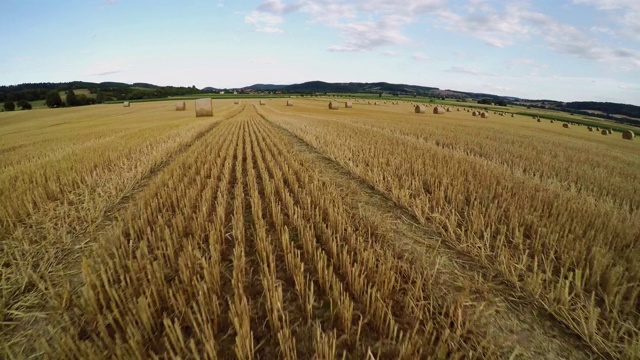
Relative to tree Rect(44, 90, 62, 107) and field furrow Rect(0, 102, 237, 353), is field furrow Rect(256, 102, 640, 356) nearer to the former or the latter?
field furrow Rect(0, 102, 237, 353)

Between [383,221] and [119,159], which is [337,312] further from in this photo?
[119,159]

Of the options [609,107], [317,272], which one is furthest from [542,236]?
[609,107]

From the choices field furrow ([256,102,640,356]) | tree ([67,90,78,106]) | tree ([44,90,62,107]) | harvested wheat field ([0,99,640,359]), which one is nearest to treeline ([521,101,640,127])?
field furrow ([256,102,640,356])

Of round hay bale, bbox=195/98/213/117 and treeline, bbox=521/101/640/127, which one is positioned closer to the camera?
round hay bale, bbox=195/98/213/117

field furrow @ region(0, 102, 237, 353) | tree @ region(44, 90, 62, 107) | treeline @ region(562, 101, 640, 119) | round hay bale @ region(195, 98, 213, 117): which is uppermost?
treeline @ region(562, 101, 640, 119)

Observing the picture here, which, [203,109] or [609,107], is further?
[609,107]

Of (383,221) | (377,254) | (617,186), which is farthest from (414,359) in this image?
(617,186)

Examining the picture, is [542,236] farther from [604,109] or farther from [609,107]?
[609,107]

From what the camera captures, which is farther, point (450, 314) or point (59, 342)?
point (450, 314)

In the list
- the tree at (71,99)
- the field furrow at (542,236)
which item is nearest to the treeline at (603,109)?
the field furrow at (542,236)

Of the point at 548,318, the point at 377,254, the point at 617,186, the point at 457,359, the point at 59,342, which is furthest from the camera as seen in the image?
the point at 617,186

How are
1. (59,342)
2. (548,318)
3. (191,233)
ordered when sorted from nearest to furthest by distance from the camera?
1. (59,342)
2. (548,318)
3. (191,233)
